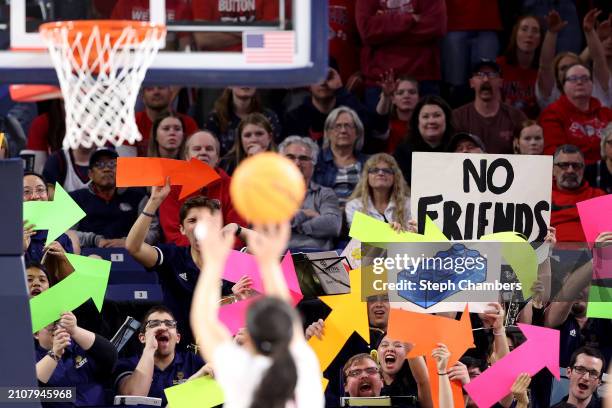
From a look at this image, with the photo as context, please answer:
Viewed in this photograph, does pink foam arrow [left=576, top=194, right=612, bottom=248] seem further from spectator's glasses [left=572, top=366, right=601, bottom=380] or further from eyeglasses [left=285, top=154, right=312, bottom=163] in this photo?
eyeglasses [left=285, top=154, right=312, bottom=163]

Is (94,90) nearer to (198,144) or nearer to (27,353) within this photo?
(27,353)

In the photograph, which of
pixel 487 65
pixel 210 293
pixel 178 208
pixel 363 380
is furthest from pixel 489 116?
pixel 210 293

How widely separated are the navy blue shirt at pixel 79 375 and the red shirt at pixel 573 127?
398 centimetres

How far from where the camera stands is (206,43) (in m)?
7.21

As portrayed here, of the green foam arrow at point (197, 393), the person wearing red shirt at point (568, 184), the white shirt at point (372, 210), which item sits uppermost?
the person wearing red shirt at point (568, 184)

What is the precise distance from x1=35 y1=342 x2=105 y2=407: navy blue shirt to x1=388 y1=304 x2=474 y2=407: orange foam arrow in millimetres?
1761

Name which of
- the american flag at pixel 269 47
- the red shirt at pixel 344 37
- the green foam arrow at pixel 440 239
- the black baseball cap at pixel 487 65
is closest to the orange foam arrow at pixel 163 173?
the green foam arrow at pixel 440 239

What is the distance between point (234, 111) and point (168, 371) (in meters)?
2.60

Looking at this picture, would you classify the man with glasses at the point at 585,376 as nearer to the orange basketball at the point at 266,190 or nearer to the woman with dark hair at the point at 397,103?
Answer: the woman with dark hair at the point at 397,103

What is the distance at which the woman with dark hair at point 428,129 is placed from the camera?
10070 millimetres

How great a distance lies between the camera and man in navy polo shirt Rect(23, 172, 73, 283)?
859 cm

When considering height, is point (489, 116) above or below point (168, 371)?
above

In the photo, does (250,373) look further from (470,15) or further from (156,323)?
(470,15)

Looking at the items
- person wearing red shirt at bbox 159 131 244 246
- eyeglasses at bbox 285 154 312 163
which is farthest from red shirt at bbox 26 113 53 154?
eyeglasses at bbox 285 154 312 163
